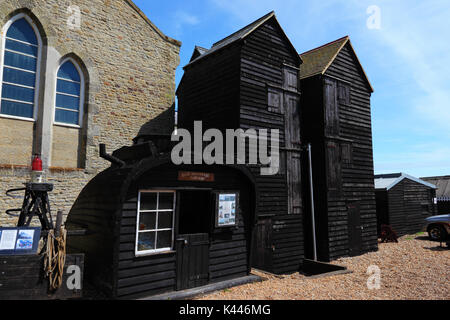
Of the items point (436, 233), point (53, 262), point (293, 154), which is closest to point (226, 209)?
point (53, 262)

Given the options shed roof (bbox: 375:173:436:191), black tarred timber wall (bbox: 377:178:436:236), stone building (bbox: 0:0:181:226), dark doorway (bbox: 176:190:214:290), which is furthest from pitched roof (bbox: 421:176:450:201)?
dark doorway (bbox: 176:190:214:290)

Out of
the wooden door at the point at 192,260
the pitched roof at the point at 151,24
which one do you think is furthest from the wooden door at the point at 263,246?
the pitched roof at the point at 151,24

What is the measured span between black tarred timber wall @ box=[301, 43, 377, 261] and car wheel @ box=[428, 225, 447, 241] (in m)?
4.31

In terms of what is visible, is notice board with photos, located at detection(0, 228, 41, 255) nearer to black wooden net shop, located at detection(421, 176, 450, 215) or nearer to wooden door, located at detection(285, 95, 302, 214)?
wooden door, located at detection(285, 95, 302, 214)

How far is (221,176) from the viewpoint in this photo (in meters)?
8.38

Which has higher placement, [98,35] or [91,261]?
[98,35]

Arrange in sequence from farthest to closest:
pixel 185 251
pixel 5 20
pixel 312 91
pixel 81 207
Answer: pixel 312 91 → pixel 5 20 → pixel 81 207 → pixel 185 251

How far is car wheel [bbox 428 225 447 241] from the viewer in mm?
15949

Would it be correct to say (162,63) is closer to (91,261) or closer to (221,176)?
(221,176)

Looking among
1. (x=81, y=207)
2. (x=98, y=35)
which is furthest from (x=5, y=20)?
(x=81, y=207)

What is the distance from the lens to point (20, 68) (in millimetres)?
11742

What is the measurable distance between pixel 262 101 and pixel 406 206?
47.3 ft
